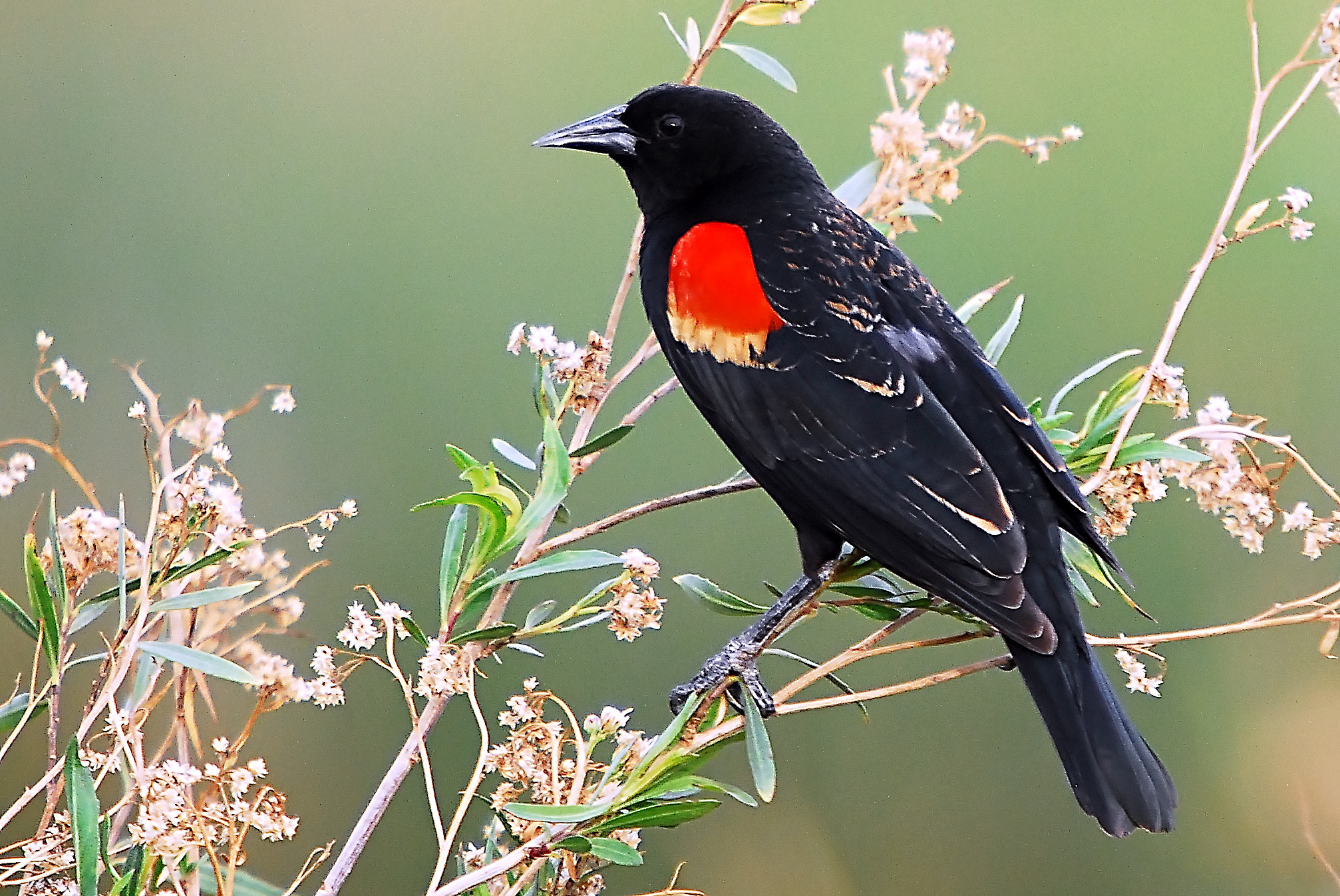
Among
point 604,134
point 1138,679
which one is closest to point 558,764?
point 1138,679

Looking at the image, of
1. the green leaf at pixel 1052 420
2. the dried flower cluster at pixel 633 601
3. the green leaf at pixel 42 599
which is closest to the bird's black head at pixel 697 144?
the green leaf at pixel 1052 420

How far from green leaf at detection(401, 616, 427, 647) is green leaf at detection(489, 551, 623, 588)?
59 millimetres

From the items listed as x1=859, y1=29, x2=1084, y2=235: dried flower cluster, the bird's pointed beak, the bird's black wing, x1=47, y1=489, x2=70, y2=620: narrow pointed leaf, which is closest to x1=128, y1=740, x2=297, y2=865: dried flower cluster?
x1=47, y1=489, x2=70, y2=620: narrow pointed leaf

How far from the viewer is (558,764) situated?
2.36 feet

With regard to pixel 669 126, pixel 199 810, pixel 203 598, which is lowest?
pixel 199 810

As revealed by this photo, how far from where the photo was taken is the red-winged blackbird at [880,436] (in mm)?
877

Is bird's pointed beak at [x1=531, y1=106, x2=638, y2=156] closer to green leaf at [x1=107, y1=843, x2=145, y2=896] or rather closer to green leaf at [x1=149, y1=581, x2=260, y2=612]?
green leaf at [x1=149, y1=581, x2=260, y2=612]

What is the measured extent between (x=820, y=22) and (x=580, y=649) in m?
0.92

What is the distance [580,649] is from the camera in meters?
1.61

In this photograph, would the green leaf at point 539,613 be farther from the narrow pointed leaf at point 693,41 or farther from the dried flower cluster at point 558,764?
the narrow pointed leaf at point 693,41

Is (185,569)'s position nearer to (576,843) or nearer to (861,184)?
(576,843)

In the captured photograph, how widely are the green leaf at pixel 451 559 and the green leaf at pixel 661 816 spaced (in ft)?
0.55

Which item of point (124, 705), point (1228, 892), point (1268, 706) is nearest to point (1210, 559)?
point (1268, 706)

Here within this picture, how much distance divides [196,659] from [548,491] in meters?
0.23
